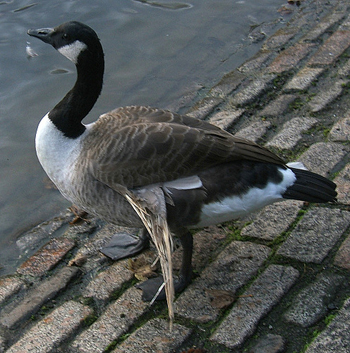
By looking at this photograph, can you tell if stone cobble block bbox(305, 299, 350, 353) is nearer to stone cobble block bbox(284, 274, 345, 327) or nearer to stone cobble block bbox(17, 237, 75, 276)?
stone cobble block bbox(284, 274, 345, 327)

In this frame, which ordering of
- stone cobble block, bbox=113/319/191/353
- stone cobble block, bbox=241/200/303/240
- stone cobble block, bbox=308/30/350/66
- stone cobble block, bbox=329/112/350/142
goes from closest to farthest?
stone cobble block, bbox=113/319/191/353
stone cobble block, bbox=241/200/303/240
stone cobble block, bbox=329/112/350/142
stone cobble block, bbox=308/30/350/66

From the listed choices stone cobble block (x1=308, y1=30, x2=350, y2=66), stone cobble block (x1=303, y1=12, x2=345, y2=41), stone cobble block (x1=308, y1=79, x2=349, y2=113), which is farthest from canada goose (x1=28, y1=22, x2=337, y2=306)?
stone cobble block (x1=303, y1=12, x2=345, y2=41)

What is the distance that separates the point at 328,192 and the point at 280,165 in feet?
1.08

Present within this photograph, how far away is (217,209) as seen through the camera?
3242 millimetres

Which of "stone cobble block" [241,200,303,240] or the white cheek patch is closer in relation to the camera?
the white cheek patch

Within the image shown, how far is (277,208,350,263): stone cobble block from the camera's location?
3410 millimetres

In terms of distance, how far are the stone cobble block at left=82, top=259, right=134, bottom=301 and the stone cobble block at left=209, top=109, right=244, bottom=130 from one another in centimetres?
172

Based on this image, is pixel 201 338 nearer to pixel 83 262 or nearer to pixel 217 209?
pixel 217 209

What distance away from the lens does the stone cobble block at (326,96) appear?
4.80 meters

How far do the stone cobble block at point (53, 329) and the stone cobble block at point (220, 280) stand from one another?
0.58 metres

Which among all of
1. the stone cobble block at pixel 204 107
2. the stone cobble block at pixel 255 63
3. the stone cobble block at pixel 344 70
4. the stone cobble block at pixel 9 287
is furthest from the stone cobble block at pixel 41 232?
the stone cobble block at pixel 344 70

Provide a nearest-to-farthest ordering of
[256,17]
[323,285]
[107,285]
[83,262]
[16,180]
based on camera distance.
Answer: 1. [323,285]
2. [107,285]
3. [83,262]
4. [16,180]
5. [256,17]

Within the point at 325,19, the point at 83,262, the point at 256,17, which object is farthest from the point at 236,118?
the point at 256,17

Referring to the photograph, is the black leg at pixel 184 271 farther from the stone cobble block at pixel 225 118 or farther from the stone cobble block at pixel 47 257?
the stone cobble block at pixel 225 118
